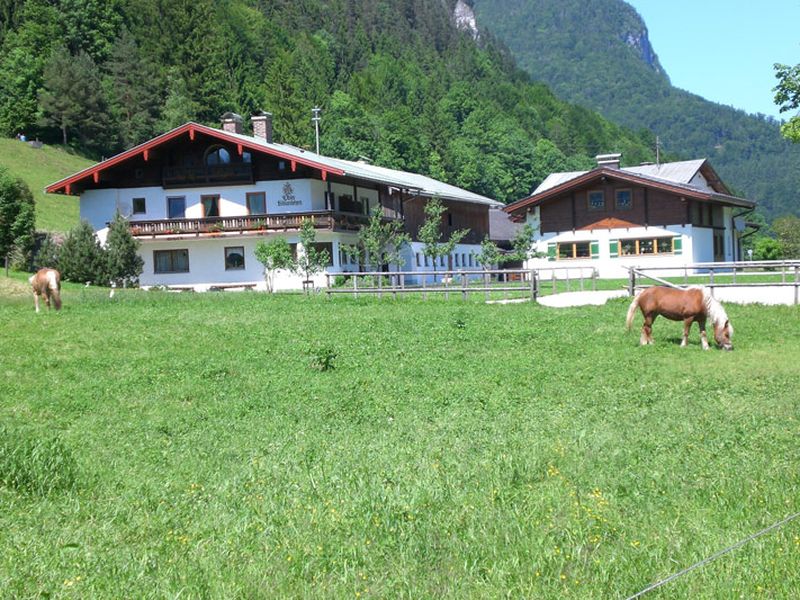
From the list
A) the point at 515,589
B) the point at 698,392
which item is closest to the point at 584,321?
the point at 698,392

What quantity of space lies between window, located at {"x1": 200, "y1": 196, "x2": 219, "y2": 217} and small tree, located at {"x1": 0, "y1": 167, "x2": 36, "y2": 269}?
28.3 ft

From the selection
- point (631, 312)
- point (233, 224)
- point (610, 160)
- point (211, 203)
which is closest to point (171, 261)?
point (211, 203)

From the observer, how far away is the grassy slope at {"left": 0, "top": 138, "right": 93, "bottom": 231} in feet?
195

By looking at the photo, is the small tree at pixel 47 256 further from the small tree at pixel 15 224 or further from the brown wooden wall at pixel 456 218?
the brown wooden wall at pixel 456 218

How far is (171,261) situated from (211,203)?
11.9 feet

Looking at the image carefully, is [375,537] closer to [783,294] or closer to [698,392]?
[698,392]

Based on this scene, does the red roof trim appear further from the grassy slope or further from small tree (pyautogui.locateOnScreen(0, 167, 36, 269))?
the grassy slope

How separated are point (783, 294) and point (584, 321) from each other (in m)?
8.22

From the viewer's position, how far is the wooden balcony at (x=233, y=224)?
1905 inches

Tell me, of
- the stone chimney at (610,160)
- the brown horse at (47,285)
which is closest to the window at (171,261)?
the brown horse at (47,285)

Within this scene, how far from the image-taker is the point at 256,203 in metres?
50.3

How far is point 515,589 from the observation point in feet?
20.0

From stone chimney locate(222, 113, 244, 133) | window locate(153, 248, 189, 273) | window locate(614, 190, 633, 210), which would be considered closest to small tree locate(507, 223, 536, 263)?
window locate(614, 190, 633, 210)

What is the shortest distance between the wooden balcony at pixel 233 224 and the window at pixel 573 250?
15425mm
